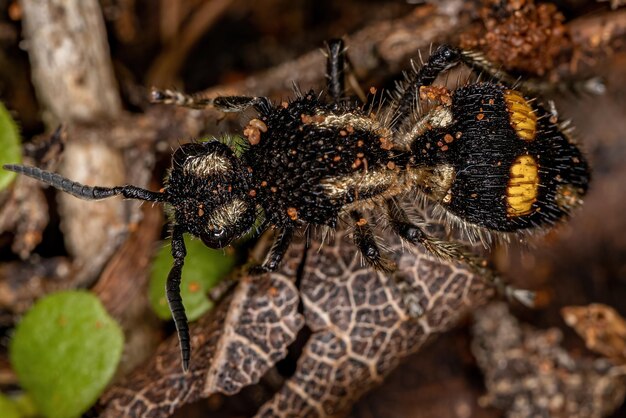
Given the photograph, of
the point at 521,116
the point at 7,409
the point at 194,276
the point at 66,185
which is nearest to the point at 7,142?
the point at 66,185

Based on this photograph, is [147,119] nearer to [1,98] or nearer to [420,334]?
[1,98]

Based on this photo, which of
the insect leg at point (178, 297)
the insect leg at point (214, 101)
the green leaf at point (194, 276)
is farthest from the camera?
the green leaf at point (194, 276)

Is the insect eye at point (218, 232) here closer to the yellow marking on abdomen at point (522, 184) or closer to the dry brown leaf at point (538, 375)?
the yellow marking on abdomen at point (522, 184)

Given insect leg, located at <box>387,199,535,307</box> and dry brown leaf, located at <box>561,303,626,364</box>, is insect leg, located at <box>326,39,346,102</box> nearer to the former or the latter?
insect leg, located at <box>387,199,535,307</box>

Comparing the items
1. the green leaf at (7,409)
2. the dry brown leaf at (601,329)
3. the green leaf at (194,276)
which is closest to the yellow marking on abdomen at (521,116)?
the dry brown leaf at (601,329)

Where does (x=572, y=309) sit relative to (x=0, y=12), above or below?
below

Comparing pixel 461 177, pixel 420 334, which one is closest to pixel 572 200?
pixel 461 177
